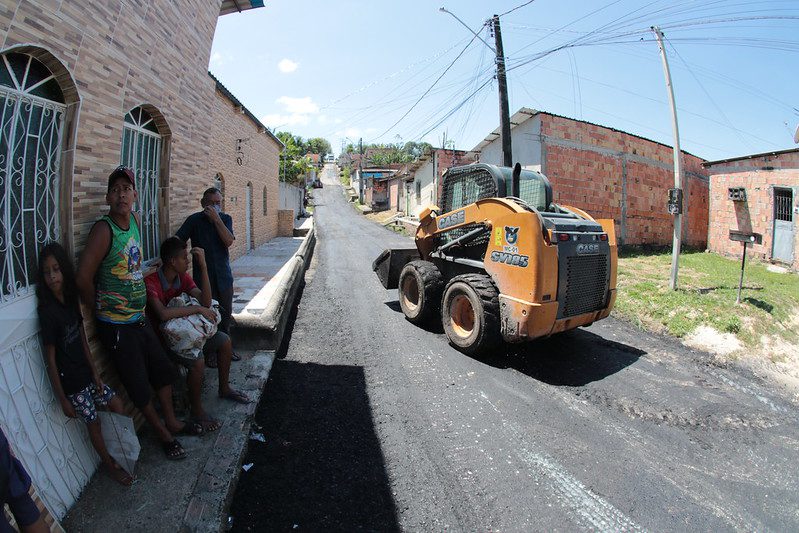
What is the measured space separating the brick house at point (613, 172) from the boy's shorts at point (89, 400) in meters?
12.3

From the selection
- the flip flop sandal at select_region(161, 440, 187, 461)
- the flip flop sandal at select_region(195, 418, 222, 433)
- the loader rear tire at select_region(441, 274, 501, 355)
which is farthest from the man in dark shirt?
the loader rear tire at select_region(441, 274, 501, 355)

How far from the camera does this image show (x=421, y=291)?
6.28 m

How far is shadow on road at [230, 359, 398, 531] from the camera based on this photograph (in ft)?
8.93

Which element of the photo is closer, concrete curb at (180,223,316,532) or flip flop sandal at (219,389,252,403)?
concrete curb at (180,223,316,532)

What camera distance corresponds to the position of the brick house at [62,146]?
88.3 inches

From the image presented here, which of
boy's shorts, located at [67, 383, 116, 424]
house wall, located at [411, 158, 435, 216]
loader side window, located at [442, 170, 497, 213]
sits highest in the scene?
house wall, located at [411, 158, 435, 216]

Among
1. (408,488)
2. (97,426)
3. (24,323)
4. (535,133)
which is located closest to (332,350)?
(408,488)

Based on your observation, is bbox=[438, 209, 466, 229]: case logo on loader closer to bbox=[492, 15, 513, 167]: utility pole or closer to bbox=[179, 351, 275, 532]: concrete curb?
bbox=[179, 351, 275, 532]: concrete curb

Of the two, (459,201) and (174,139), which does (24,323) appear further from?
(459,201)

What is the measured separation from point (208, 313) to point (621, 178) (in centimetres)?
1398

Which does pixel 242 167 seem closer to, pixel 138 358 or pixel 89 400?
pixel 138 358

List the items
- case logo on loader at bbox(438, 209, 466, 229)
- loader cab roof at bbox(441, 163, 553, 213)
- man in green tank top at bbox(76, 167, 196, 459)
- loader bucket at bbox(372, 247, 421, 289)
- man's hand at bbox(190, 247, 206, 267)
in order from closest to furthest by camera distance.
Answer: man in green tank top at bbox(76, 167, 196, 459), man's hand at bbox(190, 247, 206, 267), loader cab roof at bbox(441, 163, 553, 213), case logo on loader at bbox(438, 209, 466, 229), loader bucket at bbox(372, 247, 421, 289)

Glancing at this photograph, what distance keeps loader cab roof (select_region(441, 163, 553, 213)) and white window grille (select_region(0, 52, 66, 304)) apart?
A: 4.59 metres

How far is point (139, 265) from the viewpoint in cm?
294
